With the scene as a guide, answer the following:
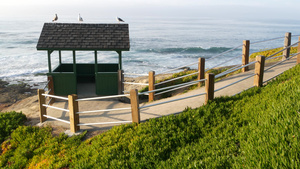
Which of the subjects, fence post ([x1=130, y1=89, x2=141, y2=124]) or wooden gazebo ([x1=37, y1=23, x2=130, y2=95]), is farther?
wooden gazebo ([x1=37, y1=23, x2=130, y2=95])

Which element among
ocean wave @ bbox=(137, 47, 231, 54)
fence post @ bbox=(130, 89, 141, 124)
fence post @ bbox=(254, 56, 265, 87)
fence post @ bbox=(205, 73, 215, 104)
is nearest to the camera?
fence post @ bbox=(130, 89, 141, 124)

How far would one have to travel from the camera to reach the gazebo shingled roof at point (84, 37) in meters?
12.6

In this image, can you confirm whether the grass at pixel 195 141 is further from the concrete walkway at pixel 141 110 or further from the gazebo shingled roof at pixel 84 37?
the gazebo shingled roof at pixel 84 37

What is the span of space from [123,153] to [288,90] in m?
4.81

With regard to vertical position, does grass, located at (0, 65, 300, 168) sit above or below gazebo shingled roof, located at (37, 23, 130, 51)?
below

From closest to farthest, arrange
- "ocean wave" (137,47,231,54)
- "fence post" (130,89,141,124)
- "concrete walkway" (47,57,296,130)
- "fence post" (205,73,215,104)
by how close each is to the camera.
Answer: "fence post" (130,89,141,124)
"fence post" (205,73,215,104)
"concrete walkway" (47,57,296,130)
"ocean wave" (137,47,231,54)

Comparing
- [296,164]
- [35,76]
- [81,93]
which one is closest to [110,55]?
[35,76]

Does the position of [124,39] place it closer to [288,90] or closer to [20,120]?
[20,120]

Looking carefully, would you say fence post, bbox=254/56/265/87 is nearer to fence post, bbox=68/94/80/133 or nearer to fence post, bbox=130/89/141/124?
fence post, bbox=130/89/141/124

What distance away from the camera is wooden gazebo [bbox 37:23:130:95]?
1263 centimetres

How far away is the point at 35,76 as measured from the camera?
33.2 meters

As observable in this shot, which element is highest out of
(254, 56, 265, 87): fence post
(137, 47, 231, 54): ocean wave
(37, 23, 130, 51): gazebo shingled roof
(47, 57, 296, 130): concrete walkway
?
(37, 23, 130, 51): gazebo shingled roof

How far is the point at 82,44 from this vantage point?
12.7m

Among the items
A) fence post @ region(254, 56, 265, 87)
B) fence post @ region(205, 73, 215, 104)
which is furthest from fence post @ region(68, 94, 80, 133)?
fence post @ region(254, 56, 265, 87)
